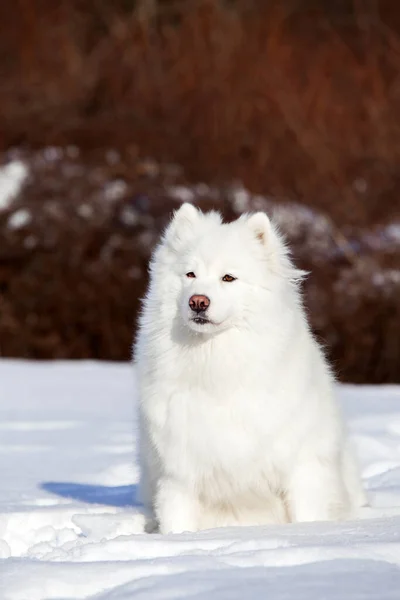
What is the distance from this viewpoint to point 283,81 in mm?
15289

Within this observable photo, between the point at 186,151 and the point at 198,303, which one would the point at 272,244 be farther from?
the point at 186,151

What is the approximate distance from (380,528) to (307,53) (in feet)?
40.7

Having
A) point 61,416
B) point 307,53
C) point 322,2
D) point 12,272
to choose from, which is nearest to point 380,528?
point 61,416

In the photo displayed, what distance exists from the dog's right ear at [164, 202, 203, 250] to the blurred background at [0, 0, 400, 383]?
667 centimetres

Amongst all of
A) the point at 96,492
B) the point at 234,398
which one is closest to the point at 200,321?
the point at 234,398

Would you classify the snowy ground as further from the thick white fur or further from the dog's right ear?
the dog's right ear

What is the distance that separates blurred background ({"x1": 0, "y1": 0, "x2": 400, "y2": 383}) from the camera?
12734mm

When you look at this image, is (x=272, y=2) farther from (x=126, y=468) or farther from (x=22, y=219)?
(x=126, y=468)

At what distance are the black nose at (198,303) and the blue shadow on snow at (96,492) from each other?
133 cm

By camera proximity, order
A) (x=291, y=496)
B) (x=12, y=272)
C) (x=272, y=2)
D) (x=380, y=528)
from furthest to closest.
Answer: (x=272, y=2)
(x=12, y=272)
(x=291, y=496)
(x=380, y=528)

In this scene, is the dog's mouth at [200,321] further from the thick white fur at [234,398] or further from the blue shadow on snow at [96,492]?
the blue shadow on snow at [96,492]

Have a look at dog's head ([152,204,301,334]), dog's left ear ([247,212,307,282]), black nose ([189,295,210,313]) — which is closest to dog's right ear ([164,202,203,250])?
dog's head ([152,204,301,334])

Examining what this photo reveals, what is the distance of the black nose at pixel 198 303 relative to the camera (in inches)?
182

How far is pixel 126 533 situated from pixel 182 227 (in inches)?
55.3
